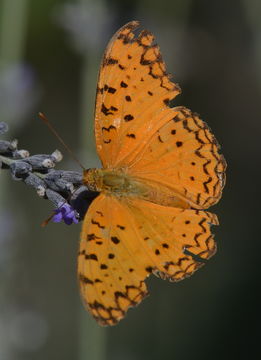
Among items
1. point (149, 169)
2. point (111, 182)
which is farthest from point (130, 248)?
point (149, 169)

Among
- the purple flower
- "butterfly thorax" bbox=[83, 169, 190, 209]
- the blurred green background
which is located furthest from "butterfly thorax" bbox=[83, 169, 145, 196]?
the blurred green background

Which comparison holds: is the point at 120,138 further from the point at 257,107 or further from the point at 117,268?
the point at 257,107

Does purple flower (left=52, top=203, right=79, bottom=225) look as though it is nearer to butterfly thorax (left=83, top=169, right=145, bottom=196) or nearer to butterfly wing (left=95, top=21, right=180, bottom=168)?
butterfly thorax (left=83, top=169, right=145, bottom=196)

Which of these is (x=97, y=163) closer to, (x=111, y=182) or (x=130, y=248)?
(x=111, y=182)

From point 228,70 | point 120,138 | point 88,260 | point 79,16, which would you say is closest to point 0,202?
point 79,16

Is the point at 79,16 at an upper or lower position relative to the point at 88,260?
upper

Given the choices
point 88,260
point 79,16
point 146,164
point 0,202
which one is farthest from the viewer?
point 79,16
